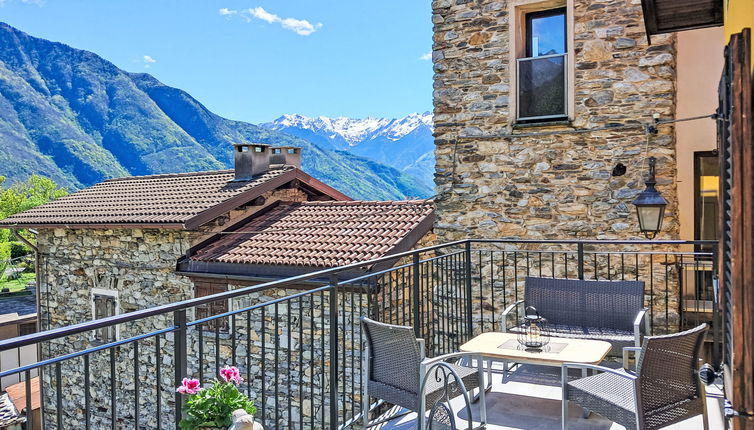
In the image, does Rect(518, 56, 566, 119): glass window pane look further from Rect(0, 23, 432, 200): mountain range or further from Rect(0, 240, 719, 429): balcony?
Rect(0, 23, 432, 200): mountain range

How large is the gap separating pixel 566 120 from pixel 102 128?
13100 centimetres

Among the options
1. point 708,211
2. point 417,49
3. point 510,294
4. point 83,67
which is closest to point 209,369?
point 510,294

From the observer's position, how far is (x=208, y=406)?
88.3 inches

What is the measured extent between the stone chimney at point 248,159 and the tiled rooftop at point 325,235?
153 centimetres

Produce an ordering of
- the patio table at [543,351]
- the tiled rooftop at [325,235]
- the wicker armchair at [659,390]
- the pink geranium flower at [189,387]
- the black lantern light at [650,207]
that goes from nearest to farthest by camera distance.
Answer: the pink geranium flower at [189,387], the wicker armchair at [659,390], the patio table at [543,351], the black lantern light at [650,207], the tiled rooftop at [325,235]

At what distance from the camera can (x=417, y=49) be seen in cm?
17912

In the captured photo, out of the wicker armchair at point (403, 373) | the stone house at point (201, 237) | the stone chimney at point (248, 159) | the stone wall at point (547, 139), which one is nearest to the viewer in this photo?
the wicker armchair at point (403, 373)

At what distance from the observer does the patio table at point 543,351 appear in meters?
3.60

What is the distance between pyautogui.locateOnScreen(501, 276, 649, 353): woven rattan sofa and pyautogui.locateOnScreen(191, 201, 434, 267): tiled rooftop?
370 centimetres

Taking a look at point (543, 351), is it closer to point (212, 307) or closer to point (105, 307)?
point (212, 307)

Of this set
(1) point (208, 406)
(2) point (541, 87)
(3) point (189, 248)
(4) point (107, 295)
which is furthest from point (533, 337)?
(4) point (107, 295)

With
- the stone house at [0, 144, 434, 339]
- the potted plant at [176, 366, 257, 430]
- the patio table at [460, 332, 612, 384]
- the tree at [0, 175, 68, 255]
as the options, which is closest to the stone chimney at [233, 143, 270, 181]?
the stone house at [0, 144, 434, 339]

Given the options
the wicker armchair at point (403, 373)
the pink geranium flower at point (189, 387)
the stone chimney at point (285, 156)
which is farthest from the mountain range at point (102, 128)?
the pink geranium flower at point (189, 387)

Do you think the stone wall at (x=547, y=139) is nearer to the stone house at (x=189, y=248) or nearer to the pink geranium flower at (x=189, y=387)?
the stone house at (x=189, y=248)
